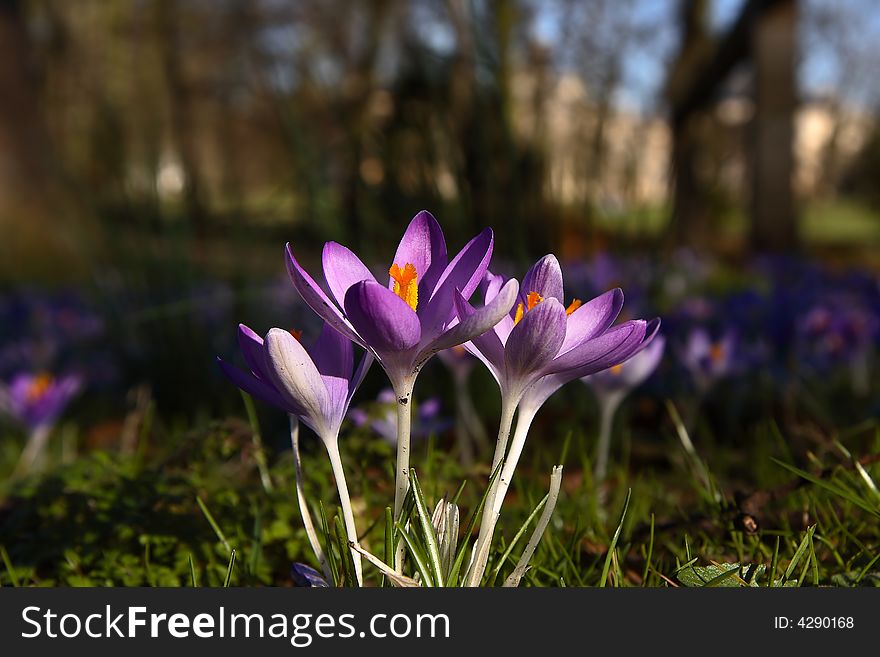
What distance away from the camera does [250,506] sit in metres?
1.48

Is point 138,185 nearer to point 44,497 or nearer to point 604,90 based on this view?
point 604,90

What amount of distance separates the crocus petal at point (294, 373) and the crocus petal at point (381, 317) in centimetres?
6

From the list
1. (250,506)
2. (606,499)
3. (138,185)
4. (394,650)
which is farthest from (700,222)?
(394,650)

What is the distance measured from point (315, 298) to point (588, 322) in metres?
0.29

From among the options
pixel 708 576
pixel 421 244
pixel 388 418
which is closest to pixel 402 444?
pixel 421 244

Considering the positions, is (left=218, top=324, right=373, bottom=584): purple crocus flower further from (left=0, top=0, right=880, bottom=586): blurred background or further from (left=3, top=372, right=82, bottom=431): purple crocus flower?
(left=3, top=372, right=82, bottom=431): purple crocus flower

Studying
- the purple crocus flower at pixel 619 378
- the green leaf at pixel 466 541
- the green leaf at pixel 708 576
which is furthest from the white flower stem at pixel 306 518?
the purple crocus flower at pixel 619 378

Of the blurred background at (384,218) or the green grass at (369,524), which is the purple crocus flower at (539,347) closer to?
the green grass at (369,524)

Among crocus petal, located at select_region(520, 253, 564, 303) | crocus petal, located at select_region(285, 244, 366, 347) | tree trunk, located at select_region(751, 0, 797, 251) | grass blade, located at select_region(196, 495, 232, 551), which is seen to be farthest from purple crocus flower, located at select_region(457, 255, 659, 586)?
tree trunk, located at select_region(751, 0, 797, 251)

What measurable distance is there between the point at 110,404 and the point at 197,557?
2.11m

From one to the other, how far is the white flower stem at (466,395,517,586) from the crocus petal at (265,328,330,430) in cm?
18

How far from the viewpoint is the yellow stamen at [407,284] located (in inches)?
34.1

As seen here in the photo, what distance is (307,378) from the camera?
0.85 m

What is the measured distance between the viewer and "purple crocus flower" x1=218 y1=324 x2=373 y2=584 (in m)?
0.83
